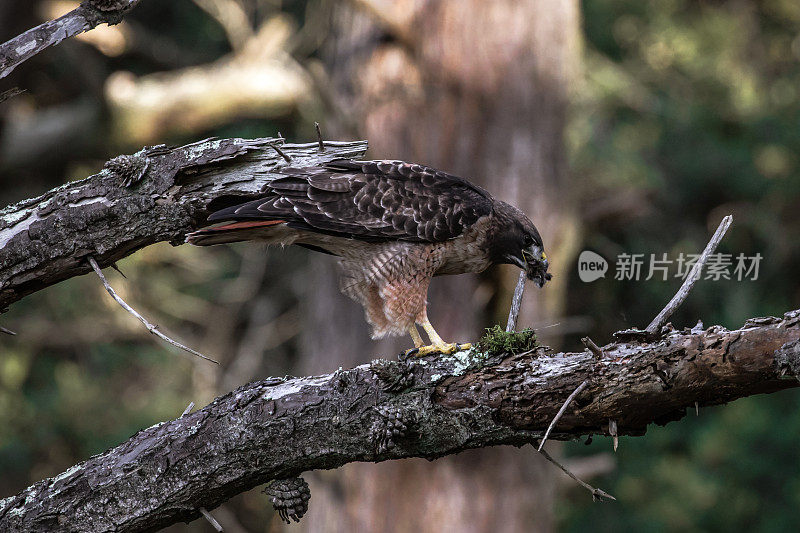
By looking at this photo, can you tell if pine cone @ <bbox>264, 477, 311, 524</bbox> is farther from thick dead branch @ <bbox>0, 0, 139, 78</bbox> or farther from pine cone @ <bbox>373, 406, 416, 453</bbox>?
thick dead branch @ <bbox>0, 0, 139, 78</bbox>

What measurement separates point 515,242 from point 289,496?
1.69m

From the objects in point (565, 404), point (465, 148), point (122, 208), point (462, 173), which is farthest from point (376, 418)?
point (465, 148)

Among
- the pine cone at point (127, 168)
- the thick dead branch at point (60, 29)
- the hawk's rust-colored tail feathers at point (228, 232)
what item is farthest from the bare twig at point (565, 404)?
the thick dead branch at point (60, 29)

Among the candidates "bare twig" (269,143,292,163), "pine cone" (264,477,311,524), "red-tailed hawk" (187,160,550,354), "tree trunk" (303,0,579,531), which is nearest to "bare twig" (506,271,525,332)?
"red-tailed hawk" (187,160,550,354)

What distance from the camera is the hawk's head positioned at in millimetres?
4258

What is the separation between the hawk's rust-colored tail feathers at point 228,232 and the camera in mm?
3469

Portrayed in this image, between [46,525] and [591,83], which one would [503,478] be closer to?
[46,525]

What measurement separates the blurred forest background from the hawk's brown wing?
2.66 meters

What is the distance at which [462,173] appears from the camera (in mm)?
7070

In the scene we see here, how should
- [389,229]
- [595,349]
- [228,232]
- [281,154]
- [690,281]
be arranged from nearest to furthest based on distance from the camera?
[595,349] → [690,281] → [228,232] → [281,154] → [389,229]

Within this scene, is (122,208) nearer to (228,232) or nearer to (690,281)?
(228,232)

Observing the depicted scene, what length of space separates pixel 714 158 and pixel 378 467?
6.08 metres

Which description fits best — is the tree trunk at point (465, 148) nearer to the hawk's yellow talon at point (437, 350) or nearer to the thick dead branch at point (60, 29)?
the hawk's yellow talon at point (437, 350)

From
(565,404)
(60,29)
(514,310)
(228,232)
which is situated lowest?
(565,404)
